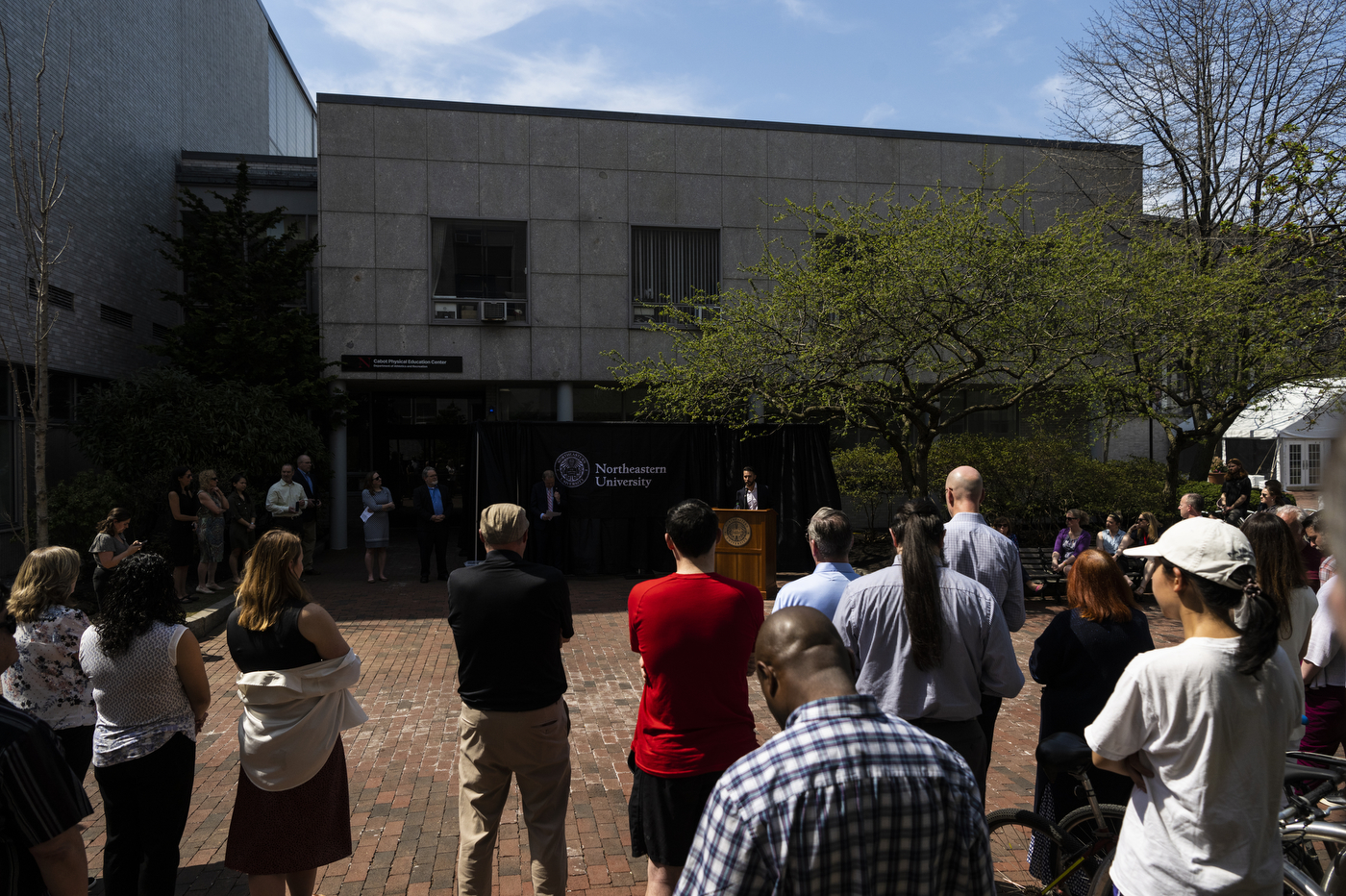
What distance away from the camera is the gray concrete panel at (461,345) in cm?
1895

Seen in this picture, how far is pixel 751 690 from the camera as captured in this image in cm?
748

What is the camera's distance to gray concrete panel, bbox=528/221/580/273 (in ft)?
63.2

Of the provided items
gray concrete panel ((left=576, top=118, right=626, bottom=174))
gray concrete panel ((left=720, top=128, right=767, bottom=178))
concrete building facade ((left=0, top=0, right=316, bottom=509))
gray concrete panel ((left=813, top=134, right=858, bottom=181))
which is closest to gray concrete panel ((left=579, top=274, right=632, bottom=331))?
gray concrete panel ((left=576, top=118, right=626, bottom=174))

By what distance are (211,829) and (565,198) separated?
16.5 m

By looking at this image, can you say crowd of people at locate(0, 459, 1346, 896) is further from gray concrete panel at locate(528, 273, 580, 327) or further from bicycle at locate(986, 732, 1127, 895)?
gray concrete panel at locate(528, 273, 580, 327)

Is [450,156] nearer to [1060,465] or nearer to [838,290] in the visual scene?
[838,290]

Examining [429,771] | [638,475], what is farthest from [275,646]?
[638,475]

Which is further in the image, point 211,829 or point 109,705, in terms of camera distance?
point 211,829

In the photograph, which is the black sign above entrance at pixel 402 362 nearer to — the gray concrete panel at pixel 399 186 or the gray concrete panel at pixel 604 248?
the gray concrete panel at pixel 399 186

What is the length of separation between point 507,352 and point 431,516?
6.64m

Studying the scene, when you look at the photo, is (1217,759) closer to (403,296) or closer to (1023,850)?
(1023,850)

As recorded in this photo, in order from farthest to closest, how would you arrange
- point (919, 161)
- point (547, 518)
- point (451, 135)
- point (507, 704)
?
point (919, 161) < point (451, 135) < point (547, 518) < point (507, 704)

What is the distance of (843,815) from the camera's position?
158 centimetres

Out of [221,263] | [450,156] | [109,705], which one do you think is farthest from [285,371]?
[109,705]
